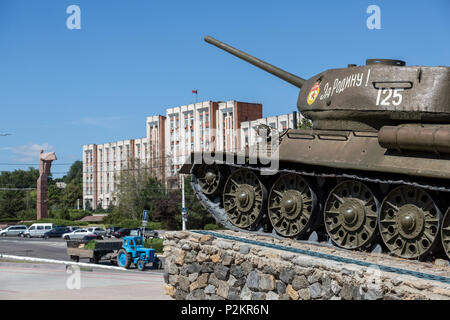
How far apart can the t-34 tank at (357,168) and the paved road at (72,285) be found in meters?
3.63

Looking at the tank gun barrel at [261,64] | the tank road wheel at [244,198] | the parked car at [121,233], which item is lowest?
the parked car at [121,233]

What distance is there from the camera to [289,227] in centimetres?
1652

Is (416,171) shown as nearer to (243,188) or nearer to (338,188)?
(338,188)

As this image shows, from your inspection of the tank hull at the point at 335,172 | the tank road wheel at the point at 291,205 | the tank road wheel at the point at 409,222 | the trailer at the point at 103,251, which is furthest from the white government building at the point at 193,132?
the tank road wheel at the point at 409,222

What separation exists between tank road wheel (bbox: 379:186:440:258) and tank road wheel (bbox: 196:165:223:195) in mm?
5161

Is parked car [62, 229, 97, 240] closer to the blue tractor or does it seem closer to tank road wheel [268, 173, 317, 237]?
the blue tractor

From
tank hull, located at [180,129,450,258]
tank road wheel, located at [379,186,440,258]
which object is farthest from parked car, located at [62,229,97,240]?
tank road wheel, located at [379,186,440,258]

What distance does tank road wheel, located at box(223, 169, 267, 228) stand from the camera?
17.2m

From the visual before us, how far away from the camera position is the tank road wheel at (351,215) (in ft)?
49.0

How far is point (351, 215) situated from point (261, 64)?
6.38 meters

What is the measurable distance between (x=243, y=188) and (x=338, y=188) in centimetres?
293

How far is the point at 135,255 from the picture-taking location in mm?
29703

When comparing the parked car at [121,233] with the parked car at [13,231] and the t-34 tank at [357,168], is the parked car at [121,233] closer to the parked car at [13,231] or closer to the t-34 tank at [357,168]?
the parked car at [13,231]
